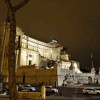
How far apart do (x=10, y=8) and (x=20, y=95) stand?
12499 millimetres

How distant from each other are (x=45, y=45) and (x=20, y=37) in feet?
91.1

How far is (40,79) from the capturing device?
76312mm

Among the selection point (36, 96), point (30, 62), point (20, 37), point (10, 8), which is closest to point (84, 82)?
point (30, 62)

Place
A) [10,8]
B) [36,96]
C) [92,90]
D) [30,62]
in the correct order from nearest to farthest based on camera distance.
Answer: [10,8]
[36,96]
[92,90]
[30,62]

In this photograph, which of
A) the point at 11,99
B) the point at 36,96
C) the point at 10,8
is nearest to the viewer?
the point at 11,99

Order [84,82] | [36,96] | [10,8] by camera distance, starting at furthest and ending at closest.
Answer: [84,82] < [36,96] < [10,8]

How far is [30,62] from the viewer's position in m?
99.3

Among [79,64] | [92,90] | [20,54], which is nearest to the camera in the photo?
[92,90]

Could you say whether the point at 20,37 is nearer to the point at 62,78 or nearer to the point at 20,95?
the point at 62,78

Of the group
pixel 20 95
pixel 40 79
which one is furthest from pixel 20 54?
pixel 20 95

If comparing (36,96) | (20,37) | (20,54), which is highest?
(20,37)

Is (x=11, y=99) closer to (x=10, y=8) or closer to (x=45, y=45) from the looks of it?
(x=10, y=8)

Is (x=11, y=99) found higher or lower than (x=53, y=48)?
lower

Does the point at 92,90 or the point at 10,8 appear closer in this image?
the point at 10,8
